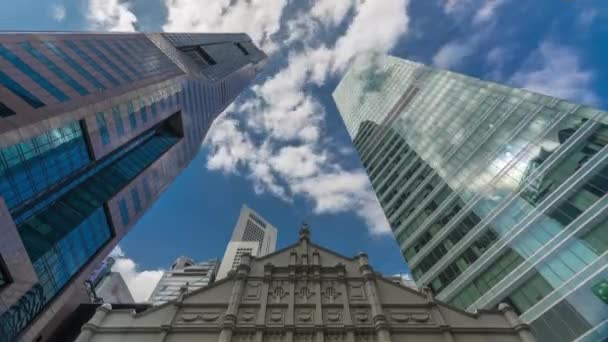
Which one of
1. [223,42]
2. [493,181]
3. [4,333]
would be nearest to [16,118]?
[4,333]

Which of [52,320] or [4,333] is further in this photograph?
[52,320]

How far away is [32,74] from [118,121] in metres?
14.5

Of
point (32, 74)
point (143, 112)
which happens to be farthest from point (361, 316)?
point (143, 112)

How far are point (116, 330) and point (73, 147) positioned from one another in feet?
118

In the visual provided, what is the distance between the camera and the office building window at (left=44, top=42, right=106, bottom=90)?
134ft

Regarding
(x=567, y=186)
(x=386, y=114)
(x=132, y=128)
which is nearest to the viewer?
(x=567, y=186)

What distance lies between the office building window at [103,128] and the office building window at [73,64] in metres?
4.51

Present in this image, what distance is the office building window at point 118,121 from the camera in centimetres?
4747

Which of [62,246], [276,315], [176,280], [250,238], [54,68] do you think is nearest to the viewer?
[276,315]

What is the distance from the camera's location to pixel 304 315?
15516mm

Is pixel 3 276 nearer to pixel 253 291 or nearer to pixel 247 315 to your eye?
pixel 253 291

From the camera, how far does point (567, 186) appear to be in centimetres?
2794

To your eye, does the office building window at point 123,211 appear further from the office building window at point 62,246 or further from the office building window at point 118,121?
the office building window at point 118,121

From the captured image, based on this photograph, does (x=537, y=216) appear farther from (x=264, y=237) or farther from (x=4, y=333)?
(x=264, y=237)
